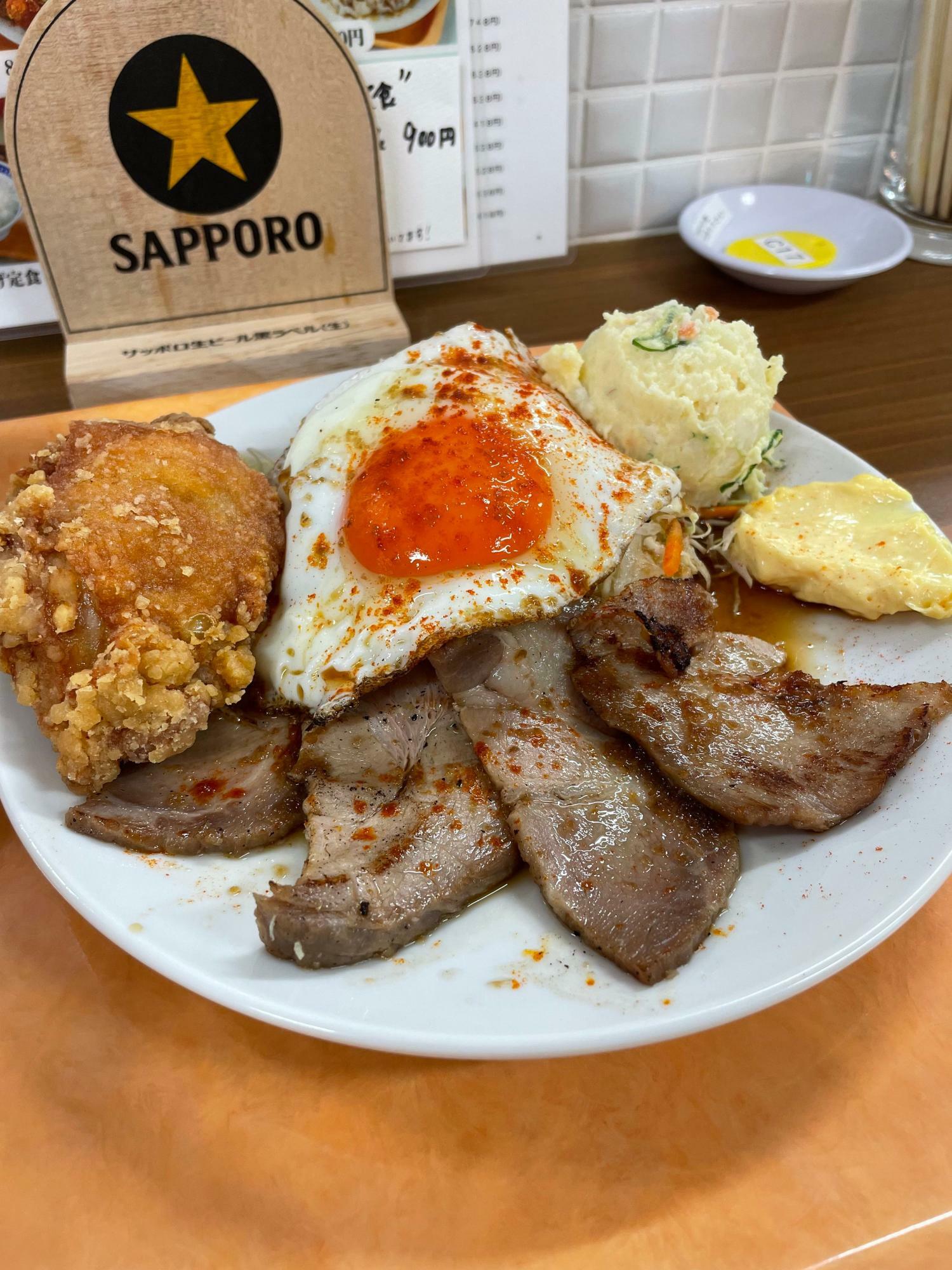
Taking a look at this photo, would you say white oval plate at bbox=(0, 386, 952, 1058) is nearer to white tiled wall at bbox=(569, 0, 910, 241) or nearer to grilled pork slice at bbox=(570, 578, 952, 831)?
grilled pork slice at bbox=(570, 578, 952, 831)

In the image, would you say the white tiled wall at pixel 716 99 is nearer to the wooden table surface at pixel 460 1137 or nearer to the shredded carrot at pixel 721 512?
the shredded carrot at pixel 721 512

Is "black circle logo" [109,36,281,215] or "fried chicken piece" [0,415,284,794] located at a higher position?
"black circle logo" [109,36,281,215]

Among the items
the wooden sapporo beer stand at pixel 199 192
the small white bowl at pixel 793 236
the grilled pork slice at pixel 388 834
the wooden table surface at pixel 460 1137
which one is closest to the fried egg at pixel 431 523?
the grilled pork slice at pixel 388 834

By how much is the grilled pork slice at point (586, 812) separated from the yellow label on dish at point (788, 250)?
2567 millimetres

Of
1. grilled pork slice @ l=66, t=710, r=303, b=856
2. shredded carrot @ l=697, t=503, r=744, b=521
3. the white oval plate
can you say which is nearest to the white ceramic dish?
shredded carrot @ l=697, t=503, r=744, b=521

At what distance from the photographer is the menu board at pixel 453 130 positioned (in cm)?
311

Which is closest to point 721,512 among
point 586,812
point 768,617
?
point 768,617

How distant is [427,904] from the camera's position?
5.30 feet

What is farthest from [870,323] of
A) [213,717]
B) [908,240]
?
[213,717]

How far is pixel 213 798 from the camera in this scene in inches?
73.9

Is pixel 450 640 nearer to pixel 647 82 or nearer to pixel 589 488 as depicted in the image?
pixel 589 488

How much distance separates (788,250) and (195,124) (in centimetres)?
246

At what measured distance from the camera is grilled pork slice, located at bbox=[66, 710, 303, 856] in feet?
5.80

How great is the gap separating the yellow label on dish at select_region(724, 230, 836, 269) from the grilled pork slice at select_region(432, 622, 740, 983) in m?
2.57
